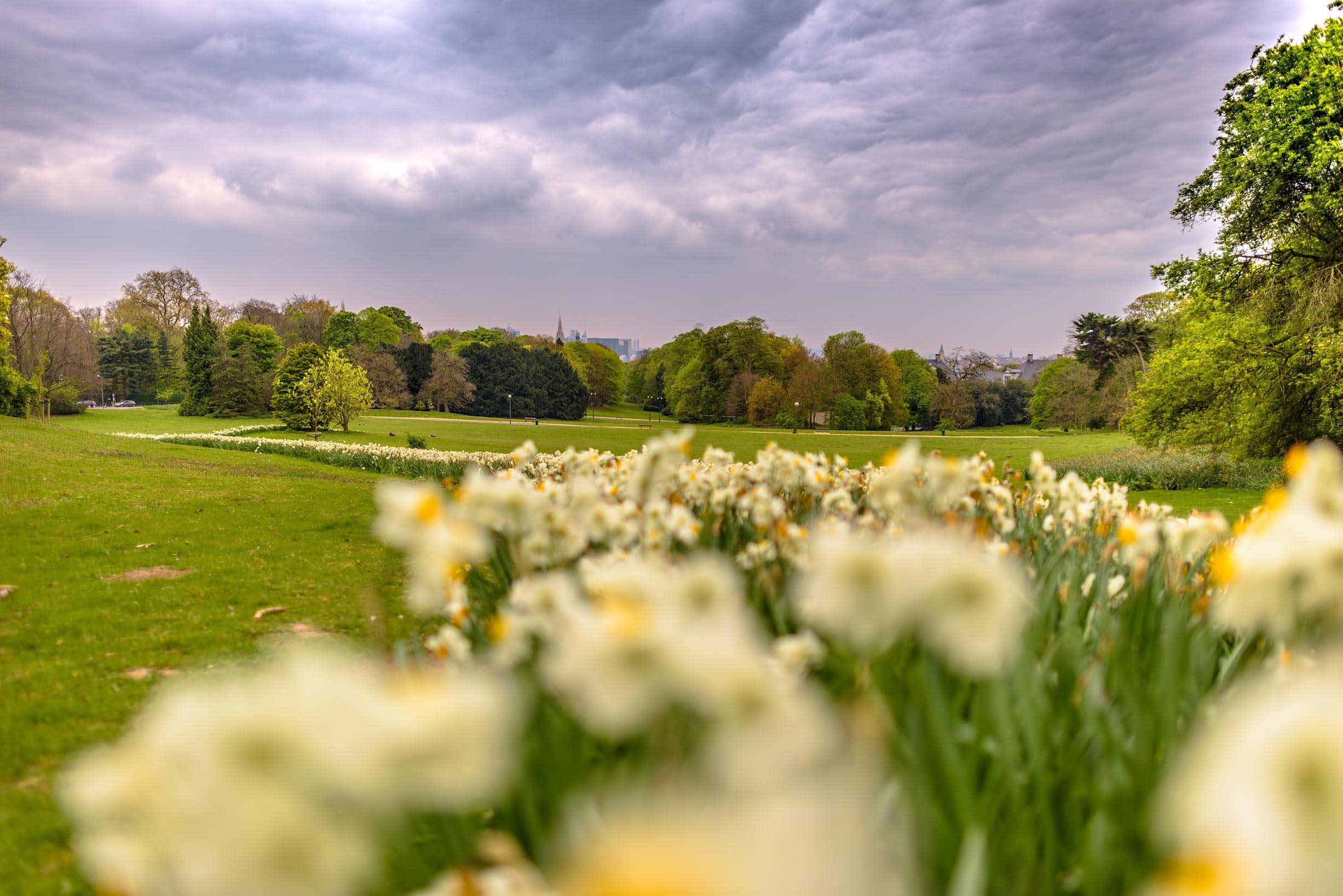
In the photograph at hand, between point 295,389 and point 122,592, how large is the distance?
28571 millimetres

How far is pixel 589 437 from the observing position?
3497 centimetres

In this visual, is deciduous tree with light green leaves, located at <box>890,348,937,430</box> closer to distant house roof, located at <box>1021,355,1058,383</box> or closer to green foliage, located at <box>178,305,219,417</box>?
distant house roof, located at <box>1021,355,1058,383</box>

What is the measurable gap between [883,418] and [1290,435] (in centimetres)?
3426

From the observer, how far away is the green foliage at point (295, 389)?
3139 centimetres

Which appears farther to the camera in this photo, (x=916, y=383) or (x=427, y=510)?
(x=916, y=383)

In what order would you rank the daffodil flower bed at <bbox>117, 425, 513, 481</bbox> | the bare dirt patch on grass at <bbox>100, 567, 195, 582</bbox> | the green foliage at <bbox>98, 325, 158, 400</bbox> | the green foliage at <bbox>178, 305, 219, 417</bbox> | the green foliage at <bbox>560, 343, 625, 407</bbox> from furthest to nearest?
the green foliage at <bbox>560, 343, 625, 407</bbox>
the green foliage at <bbox>98, 325, 158, 400</bbox>
the green foliage at <bbox>178, 305, 219, 417</bbox>
the daffodil flower bed at <bbox>117, 425, 513, 481</bbox>
the bare dirt patch on grass at <bbox>100, 567, 195, 582</bbox>

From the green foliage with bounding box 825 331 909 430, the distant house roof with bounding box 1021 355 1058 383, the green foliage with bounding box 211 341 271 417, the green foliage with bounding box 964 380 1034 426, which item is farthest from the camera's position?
the distant house roof with bounding box 1021 355 1058 383

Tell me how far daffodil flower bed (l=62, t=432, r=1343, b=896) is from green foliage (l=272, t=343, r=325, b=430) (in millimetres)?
33009

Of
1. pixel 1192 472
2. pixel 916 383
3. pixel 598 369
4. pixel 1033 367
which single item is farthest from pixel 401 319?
pixel 1033 367

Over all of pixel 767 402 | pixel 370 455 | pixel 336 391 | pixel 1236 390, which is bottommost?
pixel 370 455

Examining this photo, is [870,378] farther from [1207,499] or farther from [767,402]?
[1207,499]

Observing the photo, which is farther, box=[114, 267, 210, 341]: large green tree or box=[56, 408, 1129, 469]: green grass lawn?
box=[114, 267, 210, 341]: large green tree

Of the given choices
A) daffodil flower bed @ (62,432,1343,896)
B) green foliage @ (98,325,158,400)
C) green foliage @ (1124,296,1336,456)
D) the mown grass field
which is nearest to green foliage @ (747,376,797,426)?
green foliage @ (1124,296,1336,456)

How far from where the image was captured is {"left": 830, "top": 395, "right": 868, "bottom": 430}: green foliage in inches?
1841
